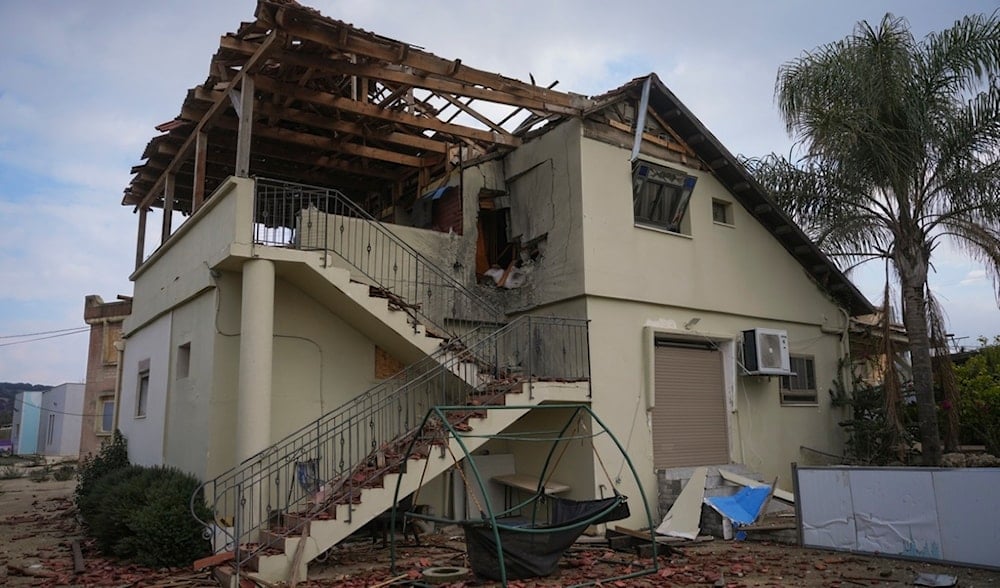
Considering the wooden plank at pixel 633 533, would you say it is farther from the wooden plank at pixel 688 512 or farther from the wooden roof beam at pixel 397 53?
the wooden roof beam at pixel 397 53

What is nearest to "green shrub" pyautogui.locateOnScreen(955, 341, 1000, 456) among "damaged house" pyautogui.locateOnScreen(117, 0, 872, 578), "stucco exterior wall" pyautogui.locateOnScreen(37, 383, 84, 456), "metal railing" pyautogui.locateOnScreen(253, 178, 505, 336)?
"damaged house" pyautogui.locateOnScreen(117, 0, 872, 578)

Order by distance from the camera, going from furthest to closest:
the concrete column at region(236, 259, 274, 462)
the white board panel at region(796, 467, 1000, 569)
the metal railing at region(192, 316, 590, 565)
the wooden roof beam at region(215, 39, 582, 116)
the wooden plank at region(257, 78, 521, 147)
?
the wooden plank at region(257, 78, 521, 147) < the wooden roof beam at region(215, 39, 582, 116) < the concrete column at region(236, 259, 274, 462) < the metal railing at region(192, 316, 590, 565) < the white board panel at region(796, 467, 1000, 569)

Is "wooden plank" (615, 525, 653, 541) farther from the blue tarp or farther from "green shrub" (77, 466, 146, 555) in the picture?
"green shrub" (77, 466, 146, 555)

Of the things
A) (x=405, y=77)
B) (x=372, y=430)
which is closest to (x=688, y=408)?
(x=372, y=430)

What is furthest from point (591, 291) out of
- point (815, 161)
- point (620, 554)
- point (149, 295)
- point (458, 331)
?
point (149, 295)

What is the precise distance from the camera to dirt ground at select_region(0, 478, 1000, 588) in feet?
27.2

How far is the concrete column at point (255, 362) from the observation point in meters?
9.46

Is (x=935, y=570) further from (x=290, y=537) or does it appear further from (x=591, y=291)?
(x=290, y=537)

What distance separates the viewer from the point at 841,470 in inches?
392

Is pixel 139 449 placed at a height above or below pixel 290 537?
above

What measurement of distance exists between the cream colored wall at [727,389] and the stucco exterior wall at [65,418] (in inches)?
1388

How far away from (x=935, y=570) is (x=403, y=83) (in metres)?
9.45

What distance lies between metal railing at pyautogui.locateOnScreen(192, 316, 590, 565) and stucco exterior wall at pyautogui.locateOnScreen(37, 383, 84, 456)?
33.0m

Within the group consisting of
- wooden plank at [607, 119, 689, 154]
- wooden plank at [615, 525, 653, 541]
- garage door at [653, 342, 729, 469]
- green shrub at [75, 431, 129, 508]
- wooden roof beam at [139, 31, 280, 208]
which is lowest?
wooden plank at [615, 525, 653, 541]
